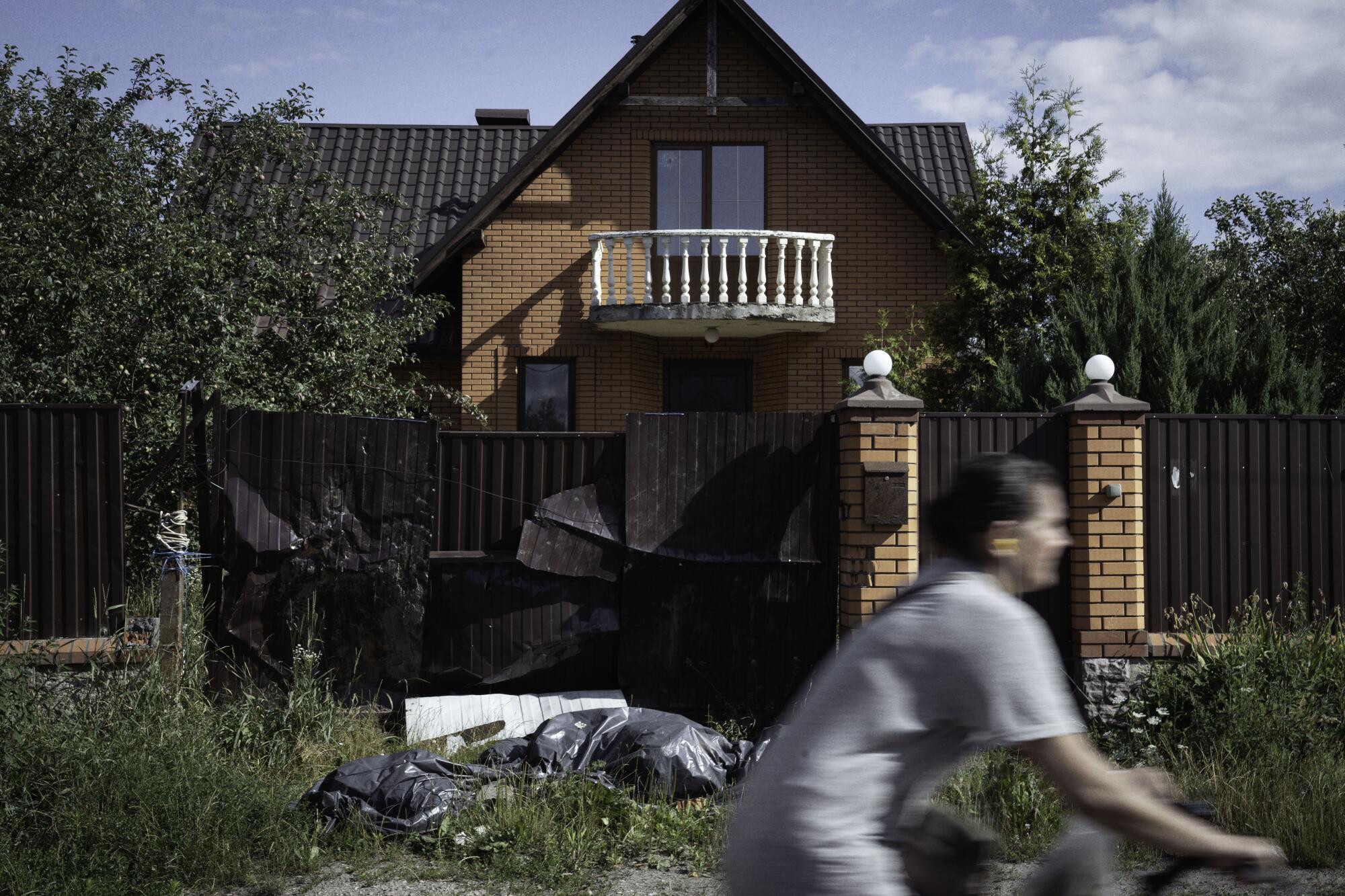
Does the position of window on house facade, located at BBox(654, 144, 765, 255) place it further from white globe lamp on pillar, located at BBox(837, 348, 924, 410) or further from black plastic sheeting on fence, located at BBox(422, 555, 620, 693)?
black plastic sheeting on fence, located at BBox(422, 555, 620, 693)

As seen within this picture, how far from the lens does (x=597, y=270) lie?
563 inches

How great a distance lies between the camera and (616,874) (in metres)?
4.81

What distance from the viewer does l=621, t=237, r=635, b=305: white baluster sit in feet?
46.3

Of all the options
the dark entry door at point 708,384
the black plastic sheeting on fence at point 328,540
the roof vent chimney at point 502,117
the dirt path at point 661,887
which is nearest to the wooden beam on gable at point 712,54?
the dark entry door at point 708,384

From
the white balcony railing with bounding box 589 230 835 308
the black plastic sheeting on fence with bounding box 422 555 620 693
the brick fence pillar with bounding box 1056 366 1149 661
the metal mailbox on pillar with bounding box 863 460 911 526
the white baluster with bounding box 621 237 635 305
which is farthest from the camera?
the white baluster with bounding box 621 237 635 305

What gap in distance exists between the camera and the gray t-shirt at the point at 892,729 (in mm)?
2049

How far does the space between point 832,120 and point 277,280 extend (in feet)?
25.6

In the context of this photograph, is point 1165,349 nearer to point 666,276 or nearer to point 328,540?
point 666,276

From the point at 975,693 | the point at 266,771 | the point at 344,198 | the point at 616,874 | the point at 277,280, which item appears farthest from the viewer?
the point at 344,198

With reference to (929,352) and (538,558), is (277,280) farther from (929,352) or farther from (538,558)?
(929,352)

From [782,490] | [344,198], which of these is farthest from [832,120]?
[782,490]

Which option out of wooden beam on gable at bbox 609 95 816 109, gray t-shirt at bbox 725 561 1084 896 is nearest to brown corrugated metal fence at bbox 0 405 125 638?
gray t-shirt at bbox 725 561 1084 896

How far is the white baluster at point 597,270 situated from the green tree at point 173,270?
257cm

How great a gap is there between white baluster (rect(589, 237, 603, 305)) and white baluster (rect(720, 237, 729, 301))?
1584 mm
